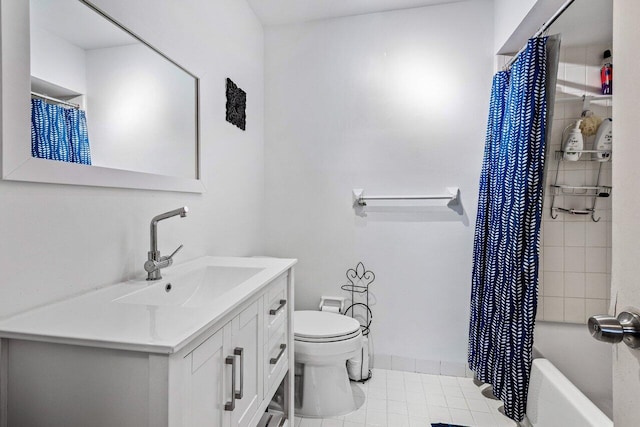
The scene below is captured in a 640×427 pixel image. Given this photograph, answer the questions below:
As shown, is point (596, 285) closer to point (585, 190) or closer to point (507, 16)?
point (585, 190)

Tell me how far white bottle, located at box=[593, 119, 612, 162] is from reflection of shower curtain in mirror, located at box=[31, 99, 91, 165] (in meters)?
2.59

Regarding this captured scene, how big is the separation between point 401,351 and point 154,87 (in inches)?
82.2

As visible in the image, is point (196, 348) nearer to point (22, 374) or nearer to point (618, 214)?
point (22, 374)

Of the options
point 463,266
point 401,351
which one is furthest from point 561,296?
point 401,351

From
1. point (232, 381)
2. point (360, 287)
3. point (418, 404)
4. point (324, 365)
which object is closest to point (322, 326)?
point (324, 365)

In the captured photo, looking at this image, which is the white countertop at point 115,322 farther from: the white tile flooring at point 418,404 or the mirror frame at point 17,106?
the white tile flooring at point 418,404

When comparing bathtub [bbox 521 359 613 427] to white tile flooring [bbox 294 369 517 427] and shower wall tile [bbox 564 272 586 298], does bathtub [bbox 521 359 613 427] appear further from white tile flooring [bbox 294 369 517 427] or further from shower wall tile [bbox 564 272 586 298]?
shower wall tile [bbox 564 272 586 298]

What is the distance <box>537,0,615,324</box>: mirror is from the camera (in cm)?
204

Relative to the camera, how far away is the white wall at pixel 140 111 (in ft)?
3.39

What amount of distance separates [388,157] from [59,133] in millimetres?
1799

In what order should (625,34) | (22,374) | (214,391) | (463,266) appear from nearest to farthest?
(625,34), (22,374), (214,391), (463,266)

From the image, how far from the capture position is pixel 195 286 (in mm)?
1347

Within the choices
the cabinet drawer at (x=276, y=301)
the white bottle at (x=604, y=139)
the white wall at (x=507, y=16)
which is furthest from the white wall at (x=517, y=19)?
the cabinet drawer at (x=276, y=301)

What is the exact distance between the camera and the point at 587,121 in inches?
80.3
